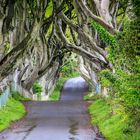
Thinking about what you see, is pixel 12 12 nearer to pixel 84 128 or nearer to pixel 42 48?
pixel 84 128

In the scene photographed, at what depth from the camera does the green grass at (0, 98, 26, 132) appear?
25927mm

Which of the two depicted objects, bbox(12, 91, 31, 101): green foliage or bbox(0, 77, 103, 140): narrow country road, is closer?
bbox(0, 77, 103, 140): narrow country road

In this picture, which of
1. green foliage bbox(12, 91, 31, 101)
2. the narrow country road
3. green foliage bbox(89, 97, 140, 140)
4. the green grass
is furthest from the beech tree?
green foliage bbox(12, 91, 31, 101)

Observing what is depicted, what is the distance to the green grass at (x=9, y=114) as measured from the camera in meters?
25.9

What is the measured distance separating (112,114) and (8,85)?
623 inches

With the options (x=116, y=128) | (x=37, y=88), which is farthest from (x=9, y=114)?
(x=37, y=88)

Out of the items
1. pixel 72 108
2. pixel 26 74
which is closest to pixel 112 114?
→ pixel 72 108

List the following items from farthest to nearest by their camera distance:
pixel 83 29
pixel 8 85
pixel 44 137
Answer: pixel 8 85, pixel 83 29, pixel 44 137

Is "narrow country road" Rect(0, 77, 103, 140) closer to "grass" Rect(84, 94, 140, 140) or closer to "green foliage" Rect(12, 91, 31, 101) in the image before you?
"grass" Rect(84, 94, 140, 140)

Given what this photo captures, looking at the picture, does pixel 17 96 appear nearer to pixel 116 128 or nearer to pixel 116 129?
pixel 116 128

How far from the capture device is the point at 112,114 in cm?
2625

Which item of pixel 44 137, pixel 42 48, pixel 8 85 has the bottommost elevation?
pixel 44 137

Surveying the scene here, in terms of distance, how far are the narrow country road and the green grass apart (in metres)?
0.50

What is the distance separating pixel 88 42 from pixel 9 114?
6949 millimetres
